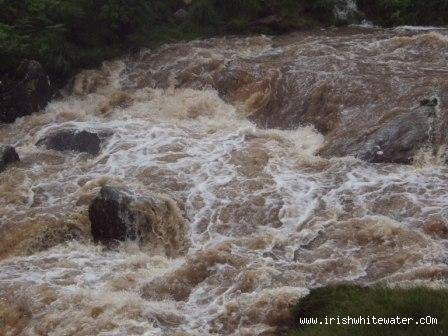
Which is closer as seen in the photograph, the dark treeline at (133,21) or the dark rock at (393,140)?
the dark rock at (393,140)

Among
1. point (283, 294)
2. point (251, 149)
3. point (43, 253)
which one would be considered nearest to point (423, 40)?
point (251, 149)

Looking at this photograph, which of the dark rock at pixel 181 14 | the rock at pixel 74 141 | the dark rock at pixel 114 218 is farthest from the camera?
the dark rock at pixel 181 14

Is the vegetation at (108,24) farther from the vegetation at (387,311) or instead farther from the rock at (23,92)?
the vegetation at (387,311)

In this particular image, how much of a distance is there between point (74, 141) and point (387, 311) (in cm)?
983

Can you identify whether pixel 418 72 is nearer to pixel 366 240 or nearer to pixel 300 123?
pixel 300 123

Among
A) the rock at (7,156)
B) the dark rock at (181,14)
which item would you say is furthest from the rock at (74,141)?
the dark rock at (181,14)

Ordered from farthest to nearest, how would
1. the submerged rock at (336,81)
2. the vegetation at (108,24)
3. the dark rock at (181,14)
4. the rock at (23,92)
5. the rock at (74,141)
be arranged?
the dark rock at (181,14) < the vegetation at (108,24) < the rock at (23,92) < the rock at (74,141) < the submerged rock at (336,81)

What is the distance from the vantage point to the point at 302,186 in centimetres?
1209

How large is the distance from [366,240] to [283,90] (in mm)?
6245

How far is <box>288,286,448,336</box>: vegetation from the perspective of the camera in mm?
6414

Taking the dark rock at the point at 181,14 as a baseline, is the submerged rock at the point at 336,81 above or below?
below

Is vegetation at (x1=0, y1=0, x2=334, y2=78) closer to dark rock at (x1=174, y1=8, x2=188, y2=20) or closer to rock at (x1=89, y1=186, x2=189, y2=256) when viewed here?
dark rock at (x1=174, y1=8, x2=188, y2=20)

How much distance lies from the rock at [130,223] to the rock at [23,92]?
6639mm

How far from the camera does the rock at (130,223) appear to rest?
10.9 m
